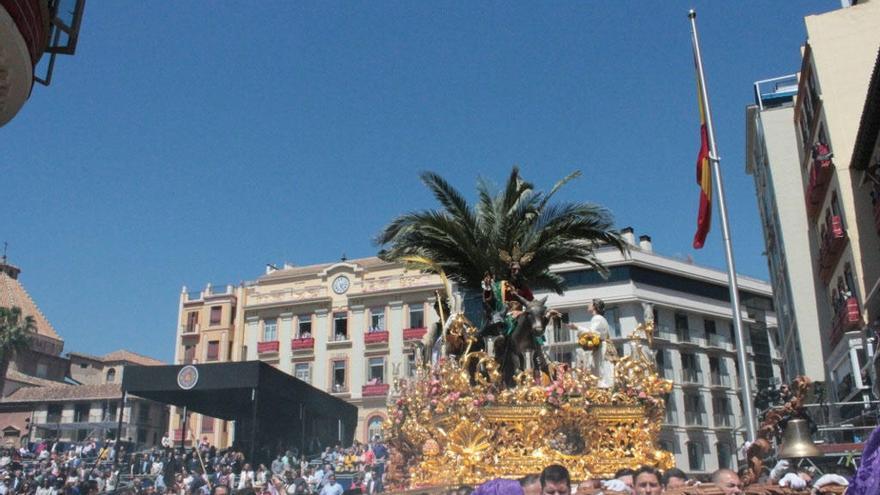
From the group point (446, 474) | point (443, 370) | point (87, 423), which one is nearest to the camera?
point (446, 474)

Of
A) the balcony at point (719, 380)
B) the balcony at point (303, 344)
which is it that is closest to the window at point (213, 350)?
the balcony at point (303, 344)

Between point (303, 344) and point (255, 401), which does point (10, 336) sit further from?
point (255, 401)

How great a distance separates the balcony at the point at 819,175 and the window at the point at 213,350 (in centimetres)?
4660

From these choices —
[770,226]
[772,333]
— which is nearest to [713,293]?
[772,333]

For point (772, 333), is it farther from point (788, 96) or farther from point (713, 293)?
point (788, 96)

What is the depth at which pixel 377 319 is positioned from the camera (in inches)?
2271

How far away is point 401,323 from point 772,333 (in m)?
29.7

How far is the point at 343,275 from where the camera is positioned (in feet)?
194

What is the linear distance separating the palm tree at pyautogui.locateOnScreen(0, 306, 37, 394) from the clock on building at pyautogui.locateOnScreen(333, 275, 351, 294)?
2800 cm

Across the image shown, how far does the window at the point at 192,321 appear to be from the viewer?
6341cm

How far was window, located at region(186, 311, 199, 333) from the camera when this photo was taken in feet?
208

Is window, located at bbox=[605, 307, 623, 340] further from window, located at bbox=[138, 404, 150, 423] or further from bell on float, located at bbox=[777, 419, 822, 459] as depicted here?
bell on float, located at bbox=[777, 419, 822, 459]

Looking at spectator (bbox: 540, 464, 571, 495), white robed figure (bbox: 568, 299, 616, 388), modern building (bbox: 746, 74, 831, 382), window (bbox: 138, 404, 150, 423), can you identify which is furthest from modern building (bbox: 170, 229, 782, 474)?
spectator (bbox: 540, 464, 571, 495)

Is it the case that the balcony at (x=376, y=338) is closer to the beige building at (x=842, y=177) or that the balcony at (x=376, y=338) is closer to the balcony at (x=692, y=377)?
the balcony at (x=692, y=377)
